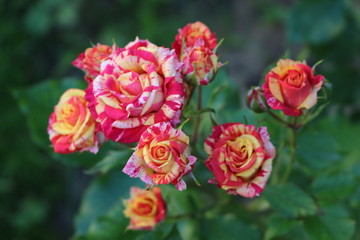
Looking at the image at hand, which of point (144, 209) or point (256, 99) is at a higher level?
point (256, 99)

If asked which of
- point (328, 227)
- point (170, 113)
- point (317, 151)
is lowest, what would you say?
point (328, 227)

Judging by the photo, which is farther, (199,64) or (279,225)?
(279,225)

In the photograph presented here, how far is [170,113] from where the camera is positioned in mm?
706

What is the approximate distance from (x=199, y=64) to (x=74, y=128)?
244 mm

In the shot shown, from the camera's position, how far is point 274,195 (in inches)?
37.3

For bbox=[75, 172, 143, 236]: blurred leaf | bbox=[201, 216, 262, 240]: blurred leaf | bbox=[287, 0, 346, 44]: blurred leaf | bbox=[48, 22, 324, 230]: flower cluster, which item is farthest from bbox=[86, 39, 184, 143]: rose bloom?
bbox=[287, 0, 346, 44]: blurred leaf

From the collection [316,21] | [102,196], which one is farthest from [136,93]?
[316,21]

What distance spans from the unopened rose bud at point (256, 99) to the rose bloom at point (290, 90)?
0.11 feet

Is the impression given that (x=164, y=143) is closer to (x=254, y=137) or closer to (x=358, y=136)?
(x=254, y=137)

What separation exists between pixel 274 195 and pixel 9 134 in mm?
1596

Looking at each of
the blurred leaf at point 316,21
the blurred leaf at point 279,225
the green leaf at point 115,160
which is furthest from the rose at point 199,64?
the blurred leaf at point 316,21

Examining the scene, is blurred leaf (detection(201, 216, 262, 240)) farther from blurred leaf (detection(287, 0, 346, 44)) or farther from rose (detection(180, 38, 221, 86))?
blurred leaf (detection(287, 0, 346, 44))

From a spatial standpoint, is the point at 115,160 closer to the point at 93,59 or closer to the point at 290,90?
the point at 93,59

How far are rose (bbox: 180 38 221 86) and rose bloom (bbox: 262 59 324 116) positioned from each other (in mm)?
98
